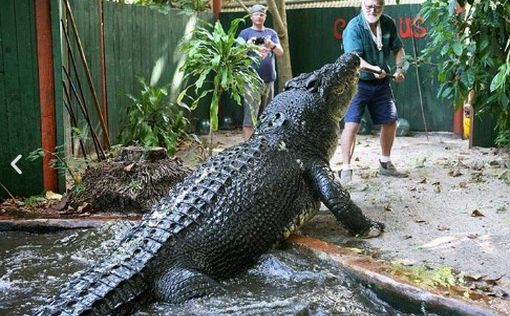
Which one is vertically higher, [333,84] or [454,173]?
[333,84]

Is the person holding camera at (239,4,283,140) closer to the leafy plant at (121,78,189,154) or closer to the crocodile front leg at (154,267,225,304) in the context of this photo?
the leafy plant at (121,78,189,154)

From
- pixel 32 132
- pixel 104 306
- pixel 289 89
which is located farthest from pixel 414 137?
pixel 104 306

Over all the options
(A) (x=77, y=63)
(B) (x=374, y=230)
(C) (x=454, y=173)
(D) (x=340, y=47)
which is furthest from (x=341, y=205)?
(D) (x=340, y=47)

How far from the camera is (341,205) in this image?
4.61m

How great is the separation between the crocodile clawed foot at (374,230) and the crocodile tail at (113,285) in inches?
69.7

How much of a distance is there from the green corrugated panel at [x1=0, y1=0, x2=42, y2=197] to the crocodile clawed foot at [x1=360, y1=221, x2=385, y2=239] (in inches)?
130

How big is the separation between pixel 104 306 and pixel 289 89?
A: 276cm

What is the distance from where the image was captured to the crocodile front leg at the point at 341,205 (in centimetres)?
461

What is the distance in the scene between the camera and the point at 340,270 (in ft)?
12.6

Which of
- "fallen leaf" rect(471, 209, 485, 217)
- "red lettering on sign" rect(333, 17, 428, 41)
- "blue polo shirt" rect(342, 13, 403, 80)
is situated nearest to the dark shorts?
"blue polo shirt" rect(342, 13, 403, 80)

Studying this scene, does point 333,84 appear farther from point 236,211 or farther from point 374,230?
point 236,211

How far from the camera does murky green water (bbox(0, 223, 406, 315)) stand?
3410 millimetres

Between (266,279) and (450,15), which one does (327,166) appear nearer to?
(266,279)

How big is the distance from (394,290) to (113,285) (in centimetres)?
156
